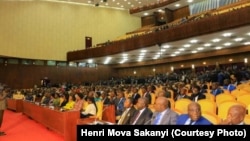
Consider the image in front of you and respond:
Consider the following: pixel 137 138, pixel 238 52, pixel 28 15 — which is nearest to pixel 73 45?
pixel 28 15

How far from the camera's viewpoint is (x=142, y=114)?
13.6 ft

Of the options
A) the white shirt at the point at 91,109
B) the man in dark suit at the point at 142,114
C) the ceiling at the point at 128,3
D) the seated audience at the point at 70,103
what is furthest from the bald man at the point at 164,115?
the ceiling at the point at 128,3

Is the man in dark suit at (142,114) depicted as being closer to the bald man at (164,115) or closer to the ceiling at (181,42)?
the bald man at (164,115)

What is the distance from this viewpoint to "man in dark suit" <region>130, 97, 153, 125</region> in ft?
13.4

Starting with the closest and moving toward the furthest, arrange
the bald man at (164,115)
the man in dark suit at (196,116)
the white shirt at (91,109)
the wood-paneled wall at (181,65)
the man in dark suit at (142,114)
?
1. the man in dark suit at (196,116)
2. the bald man at (164,115)
3. the man in dark suit at (142,114)
4. the white shirt at (91,109)
5. the wood-paneled wall at (181,65)

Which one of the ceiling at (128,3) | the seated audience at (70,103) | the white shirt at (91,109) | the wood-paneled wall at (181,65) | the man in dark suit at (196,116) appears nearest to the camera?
the man in dark suit at (196,116)

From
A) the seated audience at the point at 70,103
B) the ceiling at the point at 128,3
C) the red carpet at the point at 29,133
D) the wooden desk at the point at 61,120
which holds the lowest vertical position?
the red carpet at the point at 29,133

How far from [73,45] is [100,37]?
3.00 metres

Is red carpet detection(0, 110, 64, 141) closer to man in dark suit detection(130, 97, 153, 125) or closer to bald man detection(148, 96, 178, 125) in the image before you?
man in dark suit detection(130, 97, 153, 125)

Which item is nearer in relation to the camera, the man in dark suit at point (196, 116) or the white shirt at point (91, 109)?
the man in dark suit at point (196, 116)

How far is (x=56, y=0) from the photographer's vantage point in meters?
24.2

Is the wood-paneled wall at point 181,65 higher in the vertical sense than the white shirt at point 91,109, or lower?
higher

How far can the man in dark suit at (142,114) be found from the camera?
407cm

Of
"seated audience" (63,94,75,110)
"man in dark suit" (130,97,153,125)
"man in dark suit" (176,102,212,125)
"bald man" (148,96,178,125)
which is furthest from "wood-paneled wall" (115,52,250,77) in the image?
"man in dark suit" (176,102,212,125)
